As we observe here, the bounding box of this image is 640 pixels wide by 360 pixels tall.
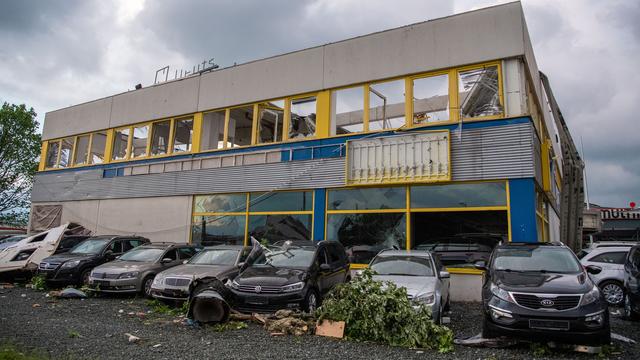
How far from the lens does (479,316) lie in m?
9.23

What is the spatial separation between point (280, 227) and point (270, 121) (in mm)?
4009

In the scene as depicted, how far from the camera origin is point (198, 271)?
33.6ft

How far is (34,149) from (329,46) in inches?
1157

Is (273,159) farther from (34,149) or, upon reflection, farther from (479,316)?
(34,149)

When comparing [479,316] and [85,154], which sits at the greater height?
[85,154]

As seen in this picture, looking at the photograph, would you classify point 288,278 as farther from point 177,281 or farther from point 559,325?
point 559,325

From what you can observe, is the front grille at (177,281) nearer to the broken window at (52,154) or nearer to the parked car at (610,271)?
the parked car at (610,271)

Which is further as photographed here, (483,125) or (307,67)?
(307,67)

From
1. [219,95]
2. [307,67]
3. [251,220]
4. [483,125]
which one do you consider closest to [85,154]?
[219,95]

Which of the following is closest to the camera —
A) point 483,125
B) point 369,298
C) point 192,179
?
point 369,298

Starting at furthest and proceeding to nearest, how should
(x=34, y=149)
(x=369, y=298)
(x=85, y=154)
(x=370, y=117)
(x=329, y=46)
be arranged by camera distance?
1. (x=34, y=149)
2. (x=85, y=154)
3. (x=329, y=46)
4. (x=370, y=117)
5. (x=369, y=298)

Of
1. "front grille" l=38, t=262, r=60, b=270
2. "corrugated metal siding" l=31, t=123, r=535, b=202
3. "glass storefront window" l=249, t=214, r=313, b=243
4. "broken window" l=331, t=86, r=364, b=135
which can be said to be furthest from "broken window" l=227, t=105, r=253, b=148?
"front grille" l=38, t=262, r=60, b=270

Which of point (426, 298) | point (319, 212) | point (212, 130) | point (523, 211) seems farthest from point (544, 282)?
point (212, 130)

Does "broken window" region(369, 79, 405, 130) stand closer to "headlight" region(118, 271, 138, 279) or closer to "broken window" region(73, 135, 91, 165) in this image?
"headlight" region(118, 271, 138, 279)
